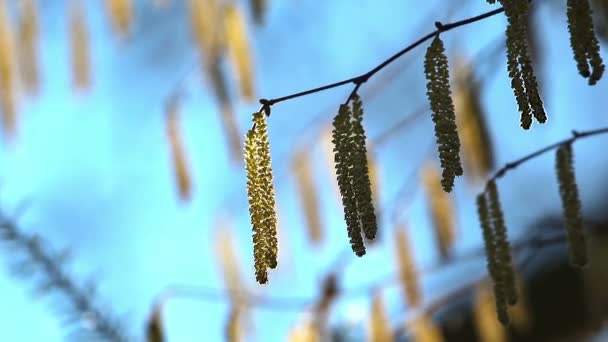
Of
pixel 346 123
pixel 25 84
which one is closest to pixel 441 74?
pixel 346 123

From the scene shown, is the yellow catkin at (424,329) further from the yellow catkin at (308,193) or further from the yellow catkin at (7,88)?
the yellow catkin at (7,88)

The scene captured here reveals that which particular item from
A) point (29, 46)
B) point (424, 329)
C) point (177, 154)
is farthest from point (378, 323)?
point (29, 46)

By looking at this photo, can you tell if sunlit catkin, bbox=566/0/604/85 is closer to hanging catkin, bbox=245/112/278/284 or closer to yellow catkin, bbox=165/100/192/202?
hanging catkin, bbox=245/112/278/284

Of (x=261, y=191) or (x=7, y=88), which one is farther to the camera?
(x=7, y=88)

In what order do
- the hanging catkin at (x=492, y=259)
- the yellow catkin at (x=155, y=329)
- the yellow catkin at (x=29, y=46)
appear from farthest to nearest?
1. the yellow catkin at (x=29, y=46)
2. the yellow catkin at (x=155, y=329)
3. the hanging catkin at (x=492, y=259)

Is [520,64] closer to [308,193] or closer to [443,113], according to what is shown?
[443,113]

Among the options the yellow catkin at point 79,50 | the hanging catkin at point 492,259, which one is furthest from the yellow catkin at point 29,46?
the hanging catkin at point 492,259
